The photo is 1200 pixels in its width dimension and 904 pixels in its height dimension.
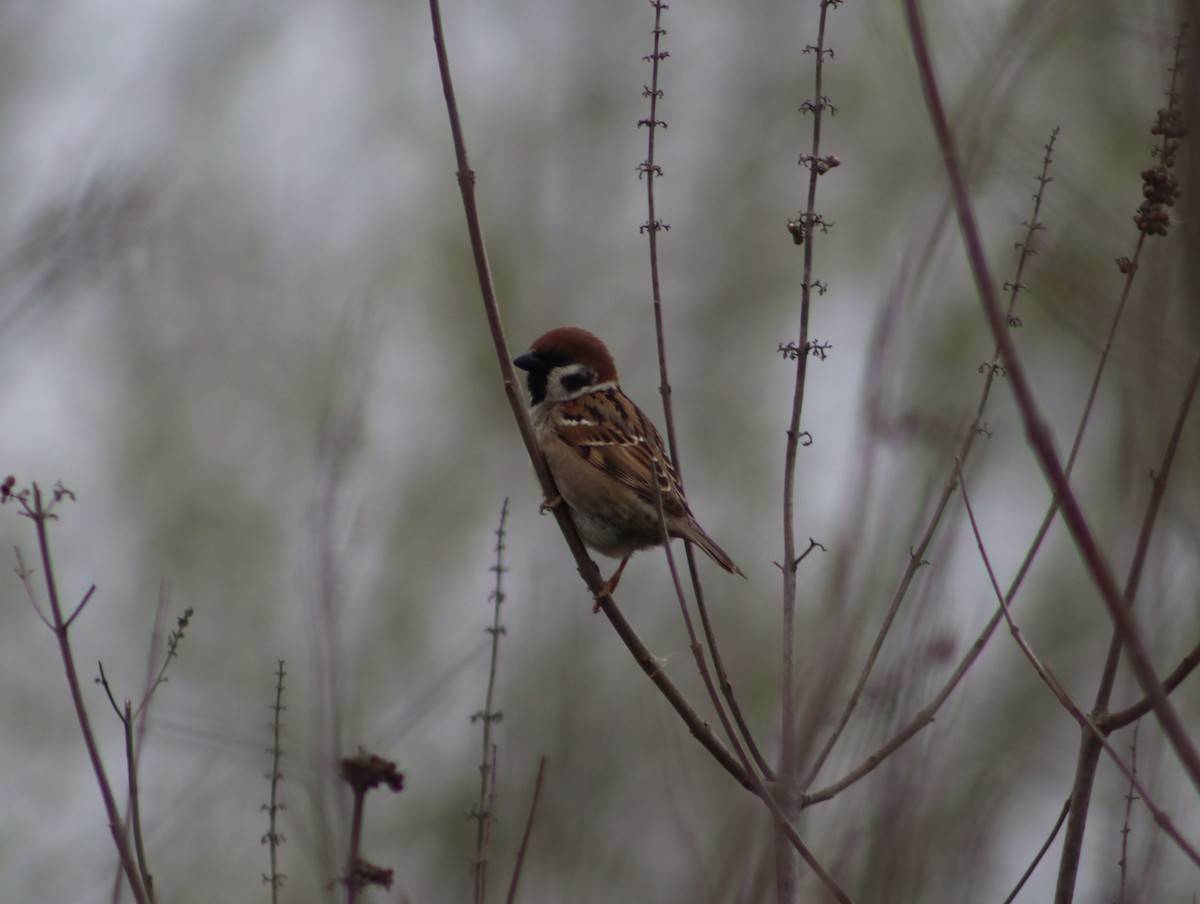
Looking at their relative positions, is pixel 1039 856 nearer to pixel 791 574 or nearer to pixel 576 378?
pixel 791 574

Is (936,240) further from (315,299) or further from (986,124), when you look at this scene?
(315,299)

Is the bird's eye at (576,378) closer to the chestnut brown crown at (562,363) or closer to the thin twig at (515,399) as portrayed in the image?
the chestnut brown crown at (562,363)

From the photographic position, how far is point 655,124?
9.98 feet

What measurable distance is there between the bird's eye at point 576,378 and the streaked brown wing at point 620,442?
82 mm

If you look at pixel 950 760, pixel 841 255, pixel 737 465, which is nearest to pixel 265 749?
pixel 950 760

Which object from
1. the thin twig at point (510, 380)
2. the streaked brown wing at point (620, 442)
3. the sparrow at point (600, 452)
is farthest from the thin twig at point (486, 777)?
the streaked brown wing at point (620, 442)

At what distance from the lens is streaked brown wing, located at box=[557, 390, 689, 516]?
4.82 m

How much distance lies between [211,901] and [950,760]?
9045mm

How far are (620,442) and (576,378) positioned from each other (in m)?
0.48

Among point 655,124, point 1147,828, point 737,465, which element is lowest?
point 1147,828

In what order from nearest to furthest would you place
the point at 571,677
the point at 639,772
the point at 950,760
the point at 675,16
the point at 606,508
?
1. the point at 950,760
2. the point at 571,677
3. the point at 606,508
4. the point at 639,772
5. the point at 675,16

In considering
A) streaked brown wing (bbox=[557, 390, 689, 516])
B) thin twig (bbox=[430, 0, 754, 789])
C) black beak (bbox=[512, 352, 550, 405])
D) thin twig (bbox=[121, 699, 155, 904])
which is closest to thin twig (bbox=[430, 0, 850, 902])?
thin twig (bbox=[430, 0, 754, 789])

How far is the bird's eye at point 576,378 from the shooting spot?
537 centimetres

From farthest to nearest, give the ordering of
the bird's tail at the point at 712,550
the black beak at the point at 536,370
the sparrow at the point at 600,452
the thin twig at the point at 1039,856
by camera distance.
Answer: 1. the black beak at the point at 536,370
2. the sparrow at the point at 600,452
3. the bird's tail at the point at 712,550
4. the thin twig at the point at 1039,856
